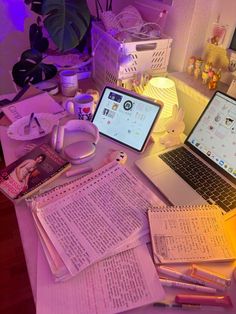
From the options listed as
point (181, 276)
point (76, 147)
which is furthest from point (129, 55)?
point (181, 276)

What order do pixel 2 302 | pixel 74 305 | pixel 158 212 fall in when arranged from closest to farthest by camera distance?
pixel 74 305
pixel 158 212
pixel 2 302

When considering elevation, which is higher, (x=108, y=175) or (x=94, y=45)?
(x=94, y=45)

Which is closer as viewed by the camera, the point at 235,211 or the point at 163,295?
the point at 163,295

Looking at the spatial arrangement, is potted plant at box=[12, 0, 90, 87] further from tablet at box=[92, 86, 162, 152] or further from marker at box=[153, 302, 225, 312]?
marker at box=[153, 302, 225, 312]

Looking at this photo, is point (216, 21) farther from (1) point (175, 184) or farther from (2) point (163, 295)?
(2) point (163, 295)

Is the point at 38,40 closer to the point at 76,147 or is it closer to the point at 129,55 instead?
the point at 129,55

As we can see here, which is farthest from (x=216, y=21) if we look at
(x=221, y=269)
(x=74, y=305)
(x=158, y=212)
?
(x=74, y=305)

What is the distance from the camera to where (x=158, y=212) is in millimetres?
668

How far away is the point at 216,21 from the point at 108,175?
787mm

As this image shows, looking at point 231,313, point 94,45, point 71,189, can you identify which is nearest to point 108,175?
point 71,189

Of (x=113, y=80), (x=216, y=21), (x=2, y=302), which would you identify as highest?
(x=216, y=21)

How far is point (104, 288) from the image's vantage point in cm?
53

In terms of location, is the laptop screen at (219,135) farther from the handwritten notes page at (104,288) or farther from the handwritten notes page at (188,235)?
the handwritten notes page at (104,288)

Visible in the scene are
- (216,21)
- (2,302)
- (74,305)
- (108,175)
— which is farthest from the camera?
(2,302)
